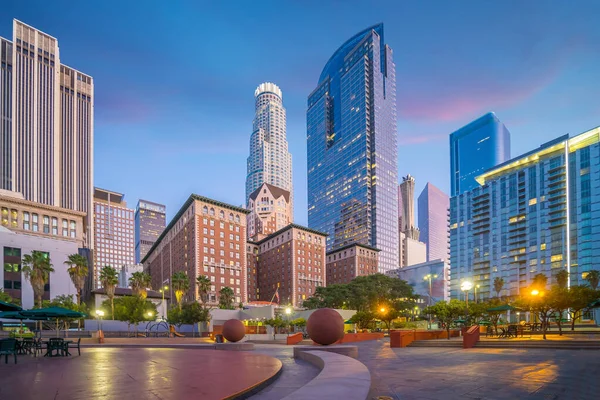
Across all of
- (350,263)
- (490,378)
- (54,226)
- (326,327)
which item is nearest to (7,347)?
(326,327)

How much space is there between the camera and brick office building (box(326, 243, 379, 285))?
142m

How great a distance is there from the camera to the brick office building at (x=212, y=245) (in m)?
98.3

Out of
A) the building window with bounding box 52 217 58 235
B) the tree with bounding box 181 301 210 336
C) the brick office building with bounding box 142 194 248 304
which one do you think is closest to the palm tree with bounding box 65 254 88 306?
the tree with bounding box 181 301 210 336

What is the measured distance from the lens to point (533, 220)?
5738 inches

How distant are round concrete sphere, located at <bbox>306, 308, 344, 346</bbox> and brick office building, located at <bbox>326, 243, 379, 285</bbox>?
400 ft

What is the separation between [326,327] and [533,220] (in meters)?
152

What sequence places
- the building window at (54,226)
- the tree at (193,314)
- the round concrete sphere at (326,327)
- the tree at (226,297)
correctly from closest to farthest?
the round concrete sphere at (326,327) < the tree at (193,314) < the tree at (226,297) < the building window at (54,226)

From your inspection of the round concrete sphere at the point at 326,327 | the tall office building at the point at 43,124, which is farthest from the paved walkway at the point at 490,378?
the tall office building at the point at 43,124

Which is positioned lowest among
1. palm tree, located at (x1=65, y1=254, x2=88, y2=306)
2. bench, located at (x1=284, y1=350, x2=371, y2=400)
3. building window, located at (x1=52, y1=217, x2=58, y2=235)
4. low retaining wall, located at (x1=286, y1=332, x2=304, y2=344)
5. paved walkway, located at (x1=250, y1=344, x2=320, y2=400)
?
low retaining wall, located at (x1=286, y1=332, x2=304, y2=344)

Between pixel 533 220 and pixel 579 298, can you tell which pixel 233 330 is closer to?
pixel 579 298

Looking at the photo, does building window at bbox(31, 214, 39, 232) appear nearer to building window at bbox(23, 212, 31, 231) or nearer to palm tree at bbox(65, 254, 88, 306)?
building window at bbox(23, 212, 31, 231)

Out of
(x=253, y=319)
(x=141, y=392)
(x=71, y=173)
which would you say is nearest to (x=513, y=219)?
(x=253, y=319)

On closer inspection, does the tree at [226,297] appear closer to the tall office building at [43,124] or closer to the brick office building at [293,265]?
the brick office building at [293,265]

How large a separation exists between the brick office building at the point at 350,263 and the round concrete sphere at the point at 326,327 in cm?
12201
